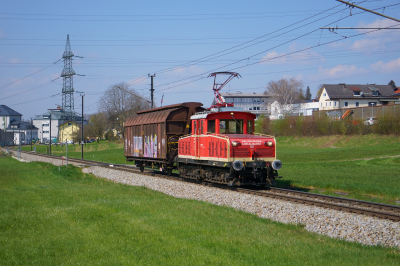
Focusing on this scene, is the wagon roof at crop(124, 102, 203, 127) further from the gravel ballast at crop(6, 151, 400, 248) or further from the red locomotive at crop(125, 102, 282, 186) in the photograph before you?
the gravel ballast at crop(6, 151, 400, 248)

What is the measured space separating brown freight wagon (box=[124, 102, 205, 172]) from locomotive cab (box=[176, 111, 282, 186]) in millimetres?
2672

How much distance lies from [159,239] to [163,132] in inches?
586

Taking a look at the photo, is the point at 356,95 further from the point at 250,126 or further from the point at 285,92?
the point at 250,126

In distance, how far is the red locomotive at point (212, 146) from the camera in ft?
54.6

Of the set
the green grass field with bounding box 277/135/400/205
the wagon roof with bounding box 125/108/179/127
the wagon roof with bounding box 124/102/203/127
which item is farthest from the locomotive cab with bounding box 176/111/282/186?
the wagon roof with bounding box 125/108/179/127

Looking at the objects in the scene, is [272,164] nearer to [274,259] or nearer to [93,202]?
[93,202]

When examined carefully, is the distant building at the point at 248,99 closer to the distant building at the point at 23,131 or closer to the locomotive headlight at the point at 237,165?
the distant building at the point at 23,131

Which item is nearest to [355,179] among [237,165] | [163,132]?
[237,165]

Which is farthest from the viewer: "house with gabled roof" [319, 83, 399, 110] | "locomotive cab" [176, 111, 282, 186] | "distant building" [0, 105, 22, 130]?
"distant building" [0, 105, 22, 130]

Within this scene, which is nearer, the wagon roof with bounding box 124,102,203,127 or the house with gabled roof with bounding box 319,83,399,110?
the wagon roof with bounding box 124,102,203,127

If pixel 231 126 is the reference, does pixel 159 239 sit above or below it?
below

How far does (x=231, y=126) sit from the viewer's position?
18.3 metres

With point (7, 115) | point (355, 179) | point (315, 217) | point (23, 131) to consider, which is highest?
point (7, 115)

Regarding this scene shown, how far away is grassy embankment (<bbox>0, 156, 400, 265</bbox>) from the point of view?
6.78 meters
